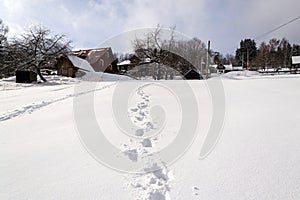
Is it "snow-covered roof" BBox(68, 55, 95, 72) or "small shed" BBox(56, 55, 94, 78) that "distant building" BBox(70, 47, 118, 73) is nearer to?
"snow-covered roof" BBox(68, 55, 95, 72)

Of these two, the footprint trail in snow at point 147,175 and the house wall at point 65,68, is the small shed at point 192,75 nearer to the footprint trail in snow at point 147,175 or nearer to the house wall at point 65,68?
the house wall at point 65,68

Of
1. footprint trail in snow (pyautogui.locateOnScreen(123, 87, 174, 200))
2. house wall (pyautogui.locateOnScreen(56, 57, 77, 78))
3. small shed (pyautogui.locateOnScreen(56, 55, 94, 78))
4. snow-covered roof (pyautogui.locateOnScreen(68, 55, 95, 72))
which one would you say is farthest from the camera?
house wall (pyautogui.locateOnScreen(56, 57, 77, 78))

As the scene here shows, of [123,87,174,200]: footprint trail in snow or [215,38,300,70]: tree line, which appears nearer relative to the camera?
[123,87,174,200]: footprint trail in snow

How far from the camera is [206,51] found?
26.9 m

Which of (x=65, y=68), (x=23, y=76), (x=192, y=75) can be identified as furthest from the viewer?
(x=65, y=68)

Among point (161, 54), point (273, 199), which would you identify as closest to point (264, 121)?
point (273, 199)

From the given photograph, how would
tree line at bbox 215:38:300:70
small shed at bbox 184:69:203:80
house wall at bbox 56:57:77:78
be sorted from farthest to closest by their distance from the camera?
tree line at bbox 215:38:300:70 < house wall at bbox 56:57:77:78 < small shed at bbox 184:69:203:80

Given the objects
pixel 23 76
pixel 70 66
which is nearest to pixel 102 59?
pixel 70 66

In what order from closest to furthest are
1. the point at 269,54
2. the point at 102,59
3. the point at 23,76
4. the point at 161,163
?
the point at 161,163 → the point at 23,76 → the point at 102,59 → the point at 269,54

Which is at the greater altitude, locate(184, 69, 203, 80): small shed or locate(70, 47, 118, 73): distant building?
locate(70, 47, 118, 73): distant building

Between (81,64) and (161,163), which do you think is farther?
(81,64)

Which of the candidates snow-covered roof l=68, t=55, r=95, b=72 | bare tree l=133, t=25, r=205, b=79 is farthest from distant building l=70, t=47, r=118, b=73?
bare tree l=133, t=25, r=205, b=79

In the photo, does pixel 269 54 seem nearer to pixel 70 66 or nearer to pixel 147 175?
pixel 70 66

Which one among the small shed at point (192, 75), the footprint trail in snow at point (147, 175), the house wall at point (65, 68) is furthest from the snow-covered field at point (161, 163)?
the house wall at point (65, 68)
